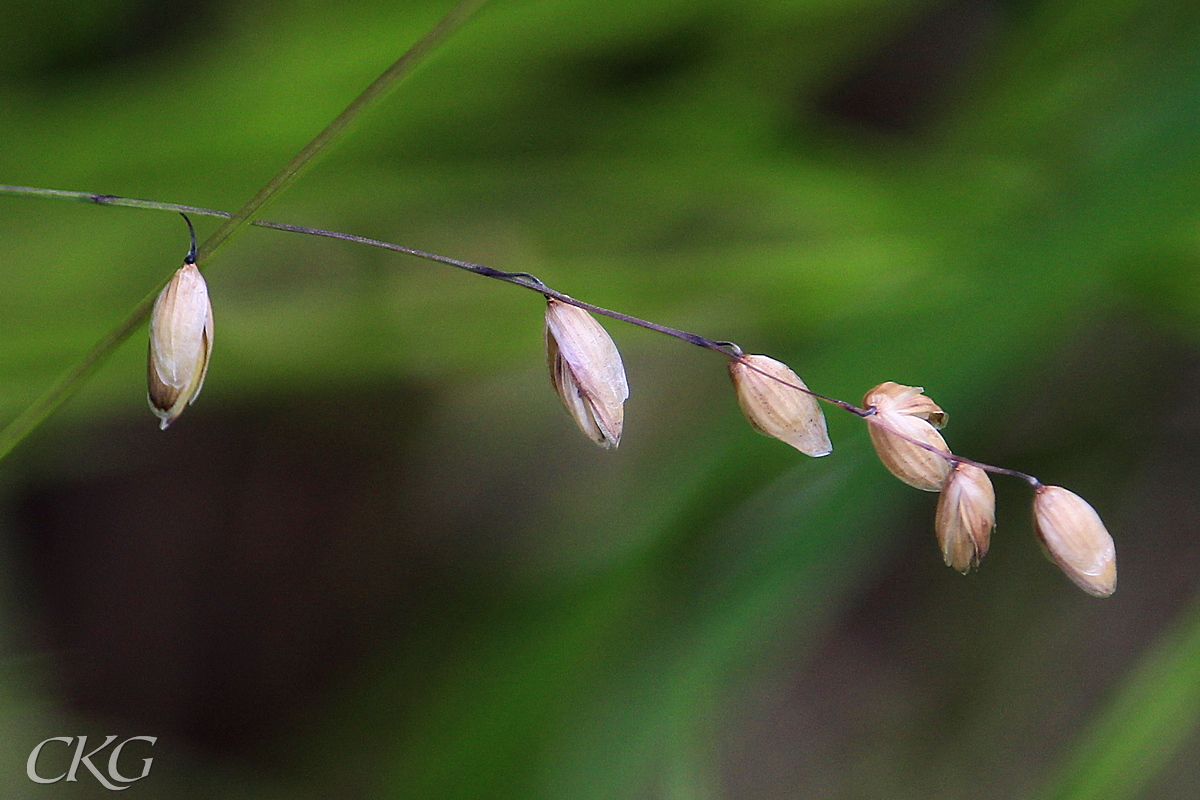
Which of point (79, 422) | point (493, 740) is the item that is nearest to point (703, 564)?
point (493, 740)

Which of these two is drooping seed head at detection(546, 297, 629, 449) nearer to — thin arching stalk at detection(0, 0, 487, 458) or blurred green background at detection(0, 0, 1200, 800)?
thin arching stalk at detection(0, 0, 487, 458)

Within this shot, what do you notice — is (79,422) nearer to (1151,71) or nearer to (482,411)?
(482,411)

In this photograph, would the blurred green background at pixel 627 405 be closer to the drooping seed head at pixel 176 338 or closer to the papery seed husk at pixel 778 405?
the papery seed husk at pixel 778 405

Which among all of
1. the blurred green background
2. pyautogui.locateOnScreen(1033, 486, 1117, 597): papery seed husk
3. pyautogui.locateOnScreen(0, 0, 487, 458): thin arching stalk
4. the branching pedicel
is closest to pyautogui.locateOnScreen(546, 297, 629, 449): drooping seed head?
the branching pedicel

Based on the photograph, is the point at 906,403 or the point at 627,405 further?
the point at 627,405

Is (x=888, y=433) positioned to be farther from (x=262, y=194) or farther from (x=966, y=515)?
(x=262, y=194)

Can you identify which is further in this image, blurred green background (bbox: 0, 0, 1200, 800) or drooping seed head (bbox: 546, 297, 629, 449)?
blurred green background (bbox: 0, 0, 1200, 800)

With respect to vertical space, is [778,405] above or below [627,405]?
below

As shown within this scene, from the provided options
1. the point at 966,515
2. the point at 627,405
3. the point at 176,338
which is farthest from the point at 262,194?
the point at 627,405
